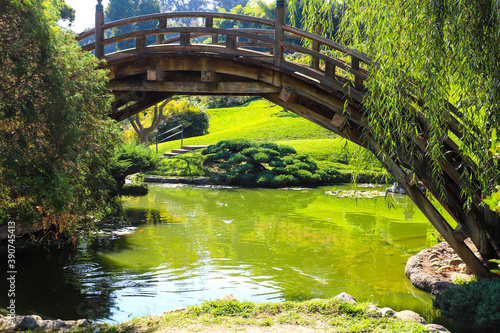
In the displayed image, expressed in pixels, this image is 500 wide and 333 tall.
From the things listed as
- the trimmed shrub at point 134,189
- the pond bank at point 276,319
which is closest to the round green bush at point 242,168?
the trimmed shrub at point 134,189

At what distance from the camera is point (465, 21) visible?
5070 millimetres

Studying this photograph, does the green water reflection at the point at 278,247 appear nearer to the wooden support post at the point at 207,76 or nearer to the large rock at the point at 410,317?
the large rock at the point at 410,317

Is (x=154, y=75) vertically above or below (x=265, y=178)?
above

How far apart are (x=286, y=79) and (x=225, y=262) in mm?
3617

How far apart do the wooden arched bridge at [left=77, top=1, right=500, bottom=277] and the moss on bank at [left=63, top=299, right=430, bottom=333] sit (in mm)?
1961

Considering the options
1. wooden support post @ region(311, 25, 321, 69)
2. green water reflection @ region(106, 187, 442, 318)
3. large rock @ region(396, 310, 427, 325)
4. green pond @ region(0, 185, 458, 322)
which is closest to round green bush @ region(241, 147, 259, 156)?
green water reflection @ region(106, 187, 442, 318)

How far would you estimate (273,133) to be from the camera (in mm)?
32375

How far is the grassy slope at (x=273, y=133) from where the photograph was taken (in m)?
24.6

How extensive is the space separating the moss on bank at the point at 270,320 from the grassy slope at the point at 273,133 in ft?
33.9

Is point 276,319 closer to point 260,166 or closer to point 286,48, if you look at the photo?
point 286,48

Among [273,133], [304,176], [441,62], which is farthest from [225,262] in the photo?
[273,133]

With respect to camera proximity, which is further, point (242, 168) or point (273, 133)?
point (273, 133)

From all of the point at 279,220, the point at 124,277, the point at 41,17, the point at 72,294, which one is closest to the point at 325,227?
the point at 279,220

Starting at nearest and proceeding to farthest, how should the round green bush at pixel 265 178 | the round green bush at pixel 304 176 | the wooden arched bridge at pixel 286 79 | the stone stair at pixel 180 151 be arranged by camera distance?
the wooden arched bridge at pixel 286 79 → the round green bush at pixel 265 178 → the round green bush at pixel 304 176 → the stone stair at pixel 180 151
